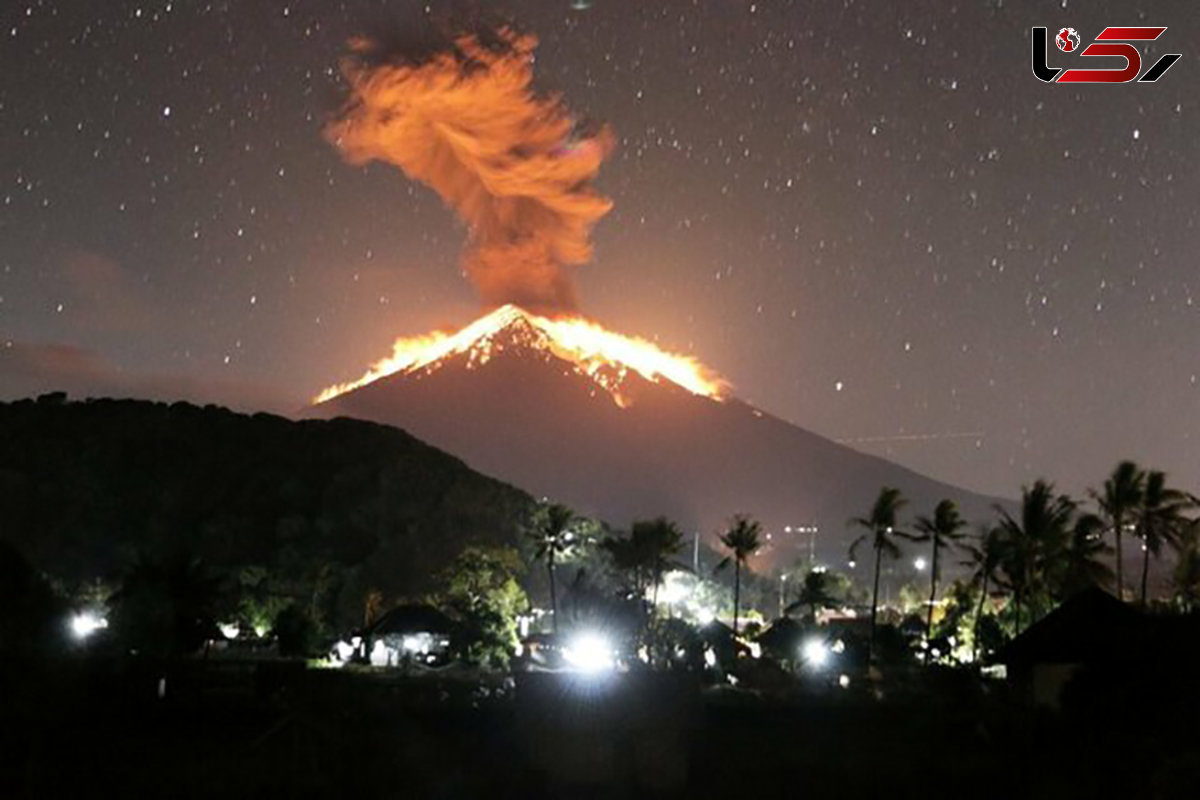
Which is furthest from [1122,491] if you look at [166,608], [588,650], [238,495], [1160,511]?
[238,495]

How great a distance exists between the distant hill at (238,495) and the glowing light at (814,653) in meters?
39.3

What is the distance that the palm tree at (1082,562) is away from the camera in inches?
2089

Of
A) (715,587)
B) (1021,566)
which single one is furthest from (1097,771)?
(715,587)

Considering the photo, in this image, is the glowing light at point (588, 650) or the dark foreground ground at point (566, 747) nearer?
the dark foreground ground at point (566, 747)

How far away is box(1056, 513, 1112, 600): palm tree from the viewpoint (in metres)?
53.1

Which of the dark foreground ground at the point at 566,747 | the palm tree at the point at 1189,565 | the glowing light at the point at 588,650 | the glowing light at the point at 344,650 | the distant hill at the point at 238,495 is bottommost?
the dark foreground ground at the point at 566,747

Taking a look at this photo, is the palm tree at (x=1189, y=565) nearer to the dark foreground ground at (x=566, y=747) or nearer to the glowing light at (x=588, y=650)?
the glowing light at (x=588, y=650)

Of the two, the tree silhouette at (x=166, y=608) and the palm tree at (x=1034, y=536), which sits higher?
the palm tree at (x=1034, y=536)

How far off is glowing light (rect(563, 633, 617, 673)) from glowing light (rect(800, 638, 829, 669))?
25.3ft

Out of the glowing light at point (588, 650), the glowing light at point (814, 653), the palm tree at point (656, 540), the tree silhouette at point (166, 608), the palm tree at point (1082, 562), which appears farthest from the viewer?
the palm tree at point (656, 540)

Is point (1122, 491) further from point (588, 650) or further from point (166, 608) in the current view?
point (166, 608)

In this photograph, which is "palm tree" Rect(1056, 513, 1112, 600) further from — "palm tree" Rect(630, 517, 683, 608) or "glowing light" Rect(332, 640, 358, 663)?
"glowing light" Rect(332, 640, 358, 663)

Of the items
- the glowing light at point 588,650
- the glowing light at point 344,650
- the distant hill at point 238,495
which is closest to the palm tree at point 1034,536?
the glowing light at point 588,650

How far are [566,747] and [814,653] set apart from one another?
3661 centimetres
